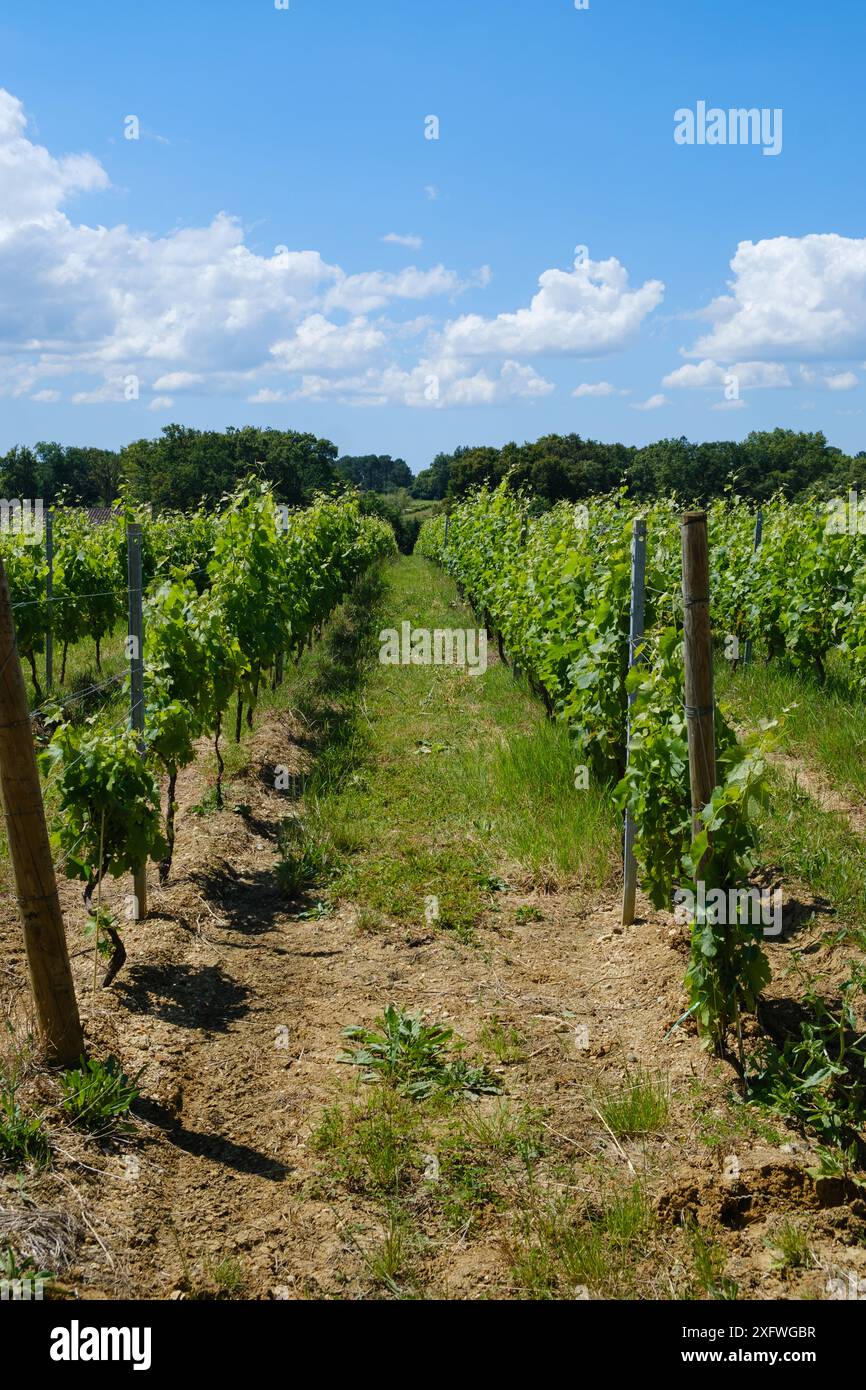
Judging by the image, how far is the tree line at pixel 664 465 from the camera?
45.8 meters

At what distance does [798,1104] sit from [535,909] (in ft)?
7.55

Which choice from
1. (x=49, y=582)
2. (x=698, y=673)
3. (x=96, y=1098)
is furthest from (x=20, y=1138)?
(x=49, y=582)

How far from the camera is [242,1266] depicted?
9.59 feet

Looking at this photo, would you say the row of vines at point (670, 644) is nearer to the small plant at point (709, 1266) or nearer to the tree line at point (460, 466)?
the small plant at point (709, 1266)

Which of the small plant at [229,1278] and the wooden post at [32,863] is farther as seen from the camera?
the wooden post at [32,863]

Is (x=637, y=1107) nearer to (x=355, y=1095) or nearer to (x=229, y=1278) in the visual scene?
(x=355, y=1095)

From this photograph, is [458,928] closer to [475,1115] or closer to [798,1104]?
[475,1115]

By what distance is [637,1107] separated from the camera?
362 cm

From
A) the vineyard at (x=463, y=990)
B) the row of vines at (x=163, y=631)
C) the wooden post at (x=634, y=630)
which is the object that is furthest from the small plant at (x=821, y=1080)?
the row of vines at (x=163, y=631)

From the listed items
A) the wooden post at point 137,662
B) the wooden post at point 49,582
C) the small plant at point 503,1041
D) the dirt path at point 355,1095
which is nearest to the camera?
the dirt path at point 355,1095

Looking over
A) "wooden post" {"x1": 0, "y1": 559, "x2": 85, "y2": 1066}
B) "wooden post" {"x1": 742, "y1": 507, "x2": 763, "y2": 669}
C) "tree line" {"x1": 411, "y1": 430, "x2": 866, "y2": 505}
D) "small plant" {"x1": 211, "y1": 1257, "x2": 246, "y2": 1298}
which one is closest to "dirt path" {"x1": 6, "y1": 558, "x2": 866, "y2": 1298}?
"small plant" {"x1": 211, "y1": 1257, "x2": 246, "y2": 1298}

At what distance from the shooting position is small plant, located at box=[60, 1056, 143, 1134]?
346 centimetres

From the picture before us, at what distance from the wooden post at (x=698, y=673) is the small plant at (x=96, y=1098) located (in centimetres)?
238

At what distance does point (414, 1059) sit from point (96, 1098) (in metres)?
1.27
